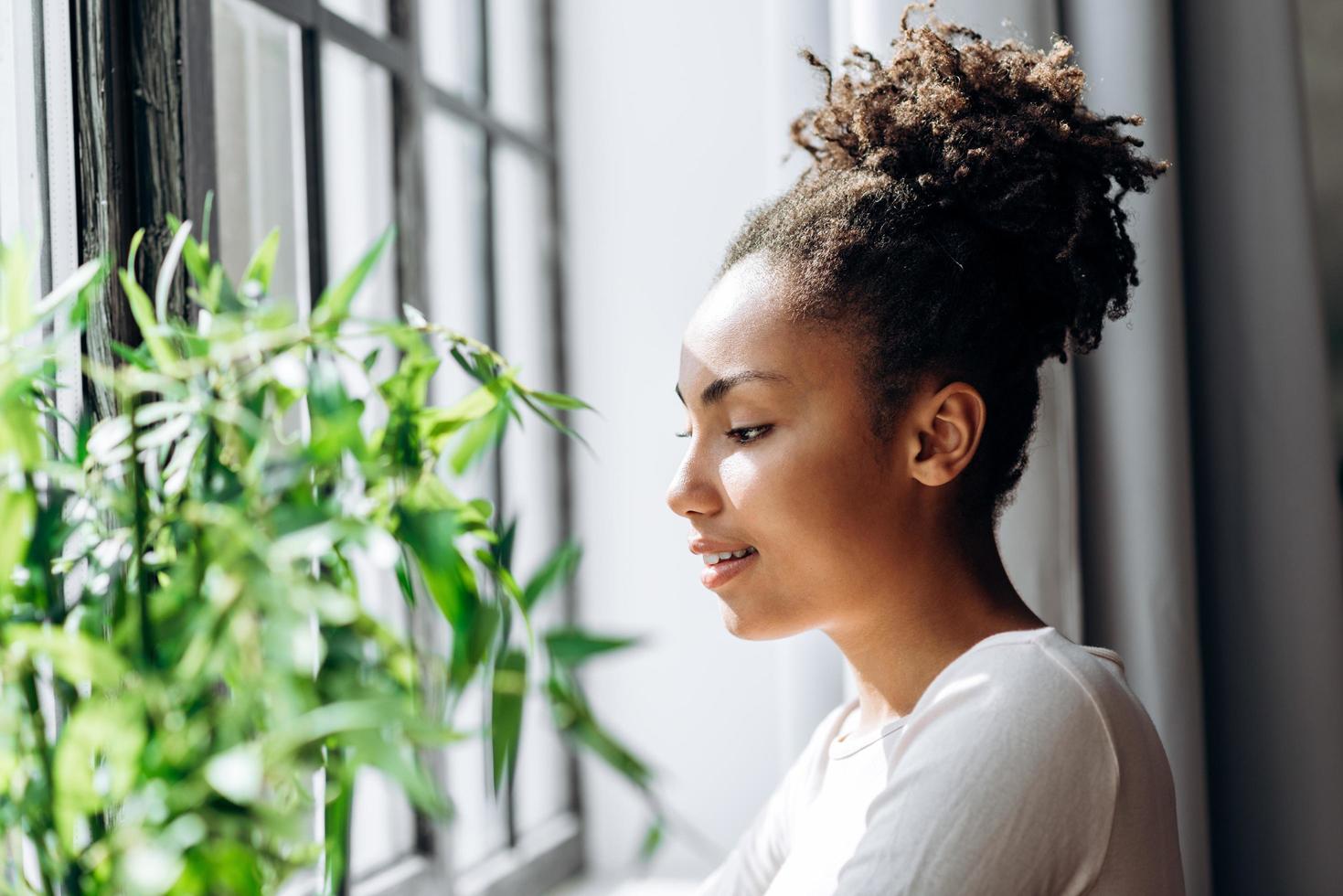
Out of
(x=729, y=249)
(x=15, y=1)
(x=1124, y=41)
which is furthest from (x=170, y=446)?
(x=1124, y=41)

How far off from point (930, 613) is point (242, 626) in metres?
0.61

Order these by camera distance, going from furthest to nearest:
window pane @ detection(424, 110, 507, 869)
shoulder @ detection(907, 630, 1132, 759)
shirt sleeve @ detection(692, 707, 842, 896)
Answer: window pane @ detection(424, 110, 507, 869), shirt sleeve @ detection(692, 707, 842, 896), shoulder @ detection(907, 630, 1132, 759)

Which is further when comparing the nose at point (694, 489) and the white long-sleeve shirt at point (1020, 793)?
the nose at point (694, 489)

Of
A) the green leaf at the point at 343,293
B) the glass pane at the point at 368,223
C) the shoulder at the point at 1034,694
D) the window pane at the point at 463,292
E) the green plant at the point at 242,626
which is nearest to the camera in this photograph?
the green plant at the point at 242,626

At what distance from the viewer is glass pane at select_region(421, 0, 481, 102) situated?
1.64m

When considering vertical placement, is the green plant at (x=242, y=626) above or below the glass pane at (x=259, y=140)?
below

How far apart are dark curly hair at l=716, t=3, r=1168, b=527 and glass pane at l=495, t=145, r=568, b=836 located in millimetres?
847

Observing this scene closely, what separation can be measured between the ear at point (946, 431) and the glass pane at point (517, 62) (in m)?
1.06

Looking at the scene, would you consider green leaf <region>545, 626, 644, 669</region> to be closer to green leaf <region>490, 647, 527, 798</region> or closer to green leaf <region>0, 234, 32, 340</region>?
green leaf <region>490, 647, 527, 798</region>

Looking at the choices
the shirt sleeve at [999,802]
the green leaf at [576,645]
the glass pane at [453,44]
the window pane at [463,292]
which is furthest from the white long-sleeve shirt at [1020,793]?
the glass pane at [453,44]

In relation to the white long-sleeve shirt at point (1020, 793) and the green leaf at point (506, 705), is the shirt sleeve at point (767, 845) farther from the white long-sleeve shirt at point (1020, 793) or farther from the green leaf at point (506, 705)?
the green leaf at point (506, 705)

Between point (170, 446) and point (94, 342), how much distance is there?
0.09m

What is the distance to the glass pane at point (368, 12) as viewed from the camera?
1387mm

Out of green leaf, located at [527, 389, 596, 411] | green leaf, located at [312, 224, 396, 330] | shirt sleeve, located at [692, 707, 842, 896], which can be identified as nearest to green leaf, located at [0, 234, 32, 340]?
green leaf, located at [312, 224, 396, 330]
